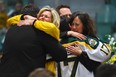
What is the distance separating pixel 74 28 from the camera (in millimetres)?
8070

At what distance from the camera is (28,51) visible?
7.21 m

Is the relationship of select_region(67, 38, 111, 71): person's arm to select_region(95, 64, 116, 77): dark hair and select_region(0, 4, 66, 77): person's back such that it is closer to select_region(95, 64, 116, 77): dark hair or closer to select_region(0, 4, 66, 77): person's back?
select_region(0, 4, 66, 77): person's back

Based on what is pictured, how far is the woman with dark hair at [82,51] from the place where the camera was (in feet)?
26.1

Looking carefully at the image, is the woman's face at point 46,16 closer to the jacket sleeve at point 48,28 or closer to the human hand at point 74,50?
the jacket sleeve at point 48,28

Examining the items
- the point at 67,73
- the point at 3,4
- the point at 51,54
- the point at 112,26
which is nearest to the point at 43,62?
the point at 51,54

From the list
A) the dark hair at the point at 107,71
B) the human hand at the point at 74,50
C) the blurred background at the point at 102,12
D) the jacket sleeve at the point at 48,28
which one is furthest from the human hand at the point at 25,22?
the blurred background at the point at 102,12

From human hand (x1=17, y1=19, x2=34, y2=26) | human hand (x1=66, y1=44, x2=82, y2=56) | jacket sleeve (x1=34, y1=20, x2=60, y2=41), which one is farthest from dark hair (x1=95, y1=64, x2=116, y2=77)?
human hand (x1=66, y1=44, x2=82, y2=56)

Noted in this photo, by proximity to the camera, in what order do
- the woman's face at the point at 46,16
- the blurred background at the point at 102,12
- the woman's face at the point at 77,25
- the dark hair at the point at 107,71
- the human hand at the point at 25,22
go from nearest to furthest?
the dark hair at the point at 107,71 < the human hand at the point at 25,22 < the woman's face at the point at 46,16 < the woman's face at the point at 77,25 < the blurred background at the point at 102,12

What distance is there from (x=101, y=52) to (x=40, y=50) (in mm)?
1099

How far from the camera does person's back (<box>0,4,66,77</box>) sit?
23.7ft

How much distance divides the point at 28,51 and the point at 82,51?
1017mm

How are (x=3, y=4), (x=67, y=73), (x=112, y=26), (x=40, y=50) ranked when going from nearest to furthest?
(x=40, y=50) < (x=67, y=73) < (x=112, y=26) < (x=3, y=4)

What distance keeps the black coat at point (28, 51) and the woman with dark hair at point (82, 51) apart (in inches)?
25.1

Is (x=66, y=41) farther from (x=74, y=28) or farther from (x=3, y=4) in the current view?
(x=3, y=4)
